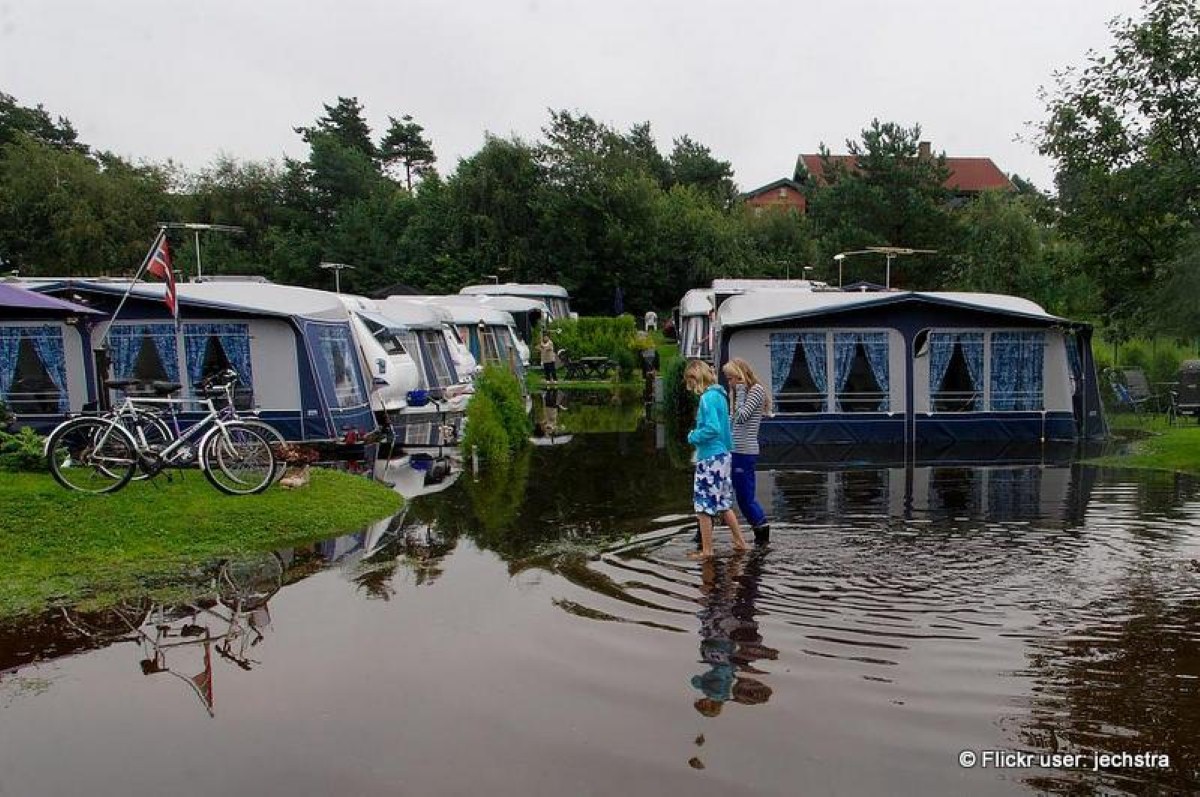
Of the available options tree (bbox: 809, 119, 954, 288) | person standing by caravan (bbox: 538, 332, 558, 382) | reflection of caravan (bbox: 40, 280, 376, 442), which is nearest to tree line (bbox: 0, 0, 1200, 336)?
tree (bbox: 809, 119, 954, 288)

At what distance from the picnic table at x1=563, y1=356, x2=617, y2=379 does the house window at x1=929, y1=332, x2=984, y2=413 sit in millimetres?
13966

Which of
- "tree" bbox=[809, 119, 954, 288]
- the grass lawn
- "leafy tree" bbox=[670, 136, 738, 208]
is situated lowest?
the grass lawn

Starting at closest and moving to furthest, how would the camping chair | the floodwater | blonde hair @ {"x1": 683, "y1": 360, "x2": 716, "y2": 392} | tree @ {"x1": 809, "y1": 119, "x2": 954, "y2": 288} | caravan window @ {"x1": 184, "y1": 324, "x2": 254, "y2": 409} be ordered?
1. the floodwater
2. blonde hair @ {"x1": 683, "y1": 360, "x2": 716, "y2": 392}
3. caravan window @ {"x1": 184, "y1": 324, "x2": 254, "y2": 409}
4. the camping chair
5. tree @ {"x1": 809, "y1": 119, "x2": 954, "y2": 288}

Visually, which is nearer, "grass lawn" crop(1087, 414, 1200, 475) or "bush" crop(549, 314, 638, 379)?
"grass lawn" crop(1087, 414, 1200, 475)

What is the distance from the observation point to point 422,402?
17.0 meters

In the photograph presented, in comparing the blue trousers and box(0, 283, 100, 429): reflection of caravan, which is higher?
box(0, 283, 100, 429): reflection of caravan

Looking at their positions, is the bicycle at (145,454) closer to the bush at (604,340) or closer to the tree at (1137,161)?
the tree at (1137,161)

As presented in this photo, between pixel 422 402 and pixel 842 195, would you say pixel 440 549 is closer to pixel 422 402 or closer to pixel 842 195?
pixel 422 402

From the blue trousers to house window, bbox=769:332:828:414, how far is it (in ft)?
23.2

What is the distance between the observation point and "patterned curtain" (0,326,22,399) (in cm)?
1408

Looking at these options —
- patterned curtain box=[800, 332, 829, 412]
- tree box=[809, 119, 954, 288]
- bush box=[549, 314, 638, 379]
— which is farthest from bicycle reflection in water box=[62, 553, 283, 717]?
tree box=[809, 119, 954, 288]

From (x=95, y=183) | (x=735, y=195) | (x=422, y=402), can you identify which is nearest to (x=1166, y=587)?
(x=422, y=402)

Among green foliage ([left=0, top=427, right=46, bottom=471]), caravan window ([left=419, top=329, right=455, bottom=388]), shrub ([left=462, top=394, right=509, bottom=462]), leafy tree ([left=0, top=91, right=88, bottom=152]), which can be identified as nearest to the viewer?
green foliage ([left=0, top=427, right=46, bottom=471])

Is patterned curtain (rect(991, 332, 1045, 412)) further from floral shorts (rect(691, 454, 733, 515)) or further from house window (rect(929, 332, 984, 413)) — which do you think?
floral shorts (rect(691, 454, 733, 515))
